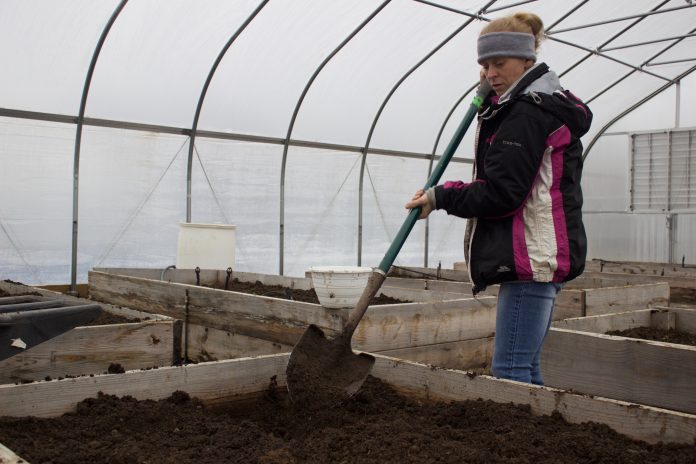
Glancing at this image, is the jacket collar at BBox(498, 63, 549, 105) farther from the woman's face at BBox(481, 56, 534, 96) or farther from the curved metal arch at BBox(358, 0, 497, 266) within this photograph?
the curved metal arch at BBox(358, 0, 497, 266)

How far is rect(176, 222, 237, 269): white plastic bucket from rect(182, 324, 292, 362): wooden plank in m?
1.51

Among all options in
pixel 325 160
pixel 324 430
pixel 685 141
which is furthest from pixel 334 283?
pixel 685 141

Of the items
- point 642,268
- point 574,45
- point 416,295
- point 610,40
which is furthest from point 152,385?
point 610,40

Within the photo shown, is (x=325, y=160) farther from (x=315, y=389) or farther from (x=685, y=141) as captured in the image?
(x=315, y=389)

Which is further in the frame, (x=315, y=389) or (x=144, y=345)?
(x=144, y=345)

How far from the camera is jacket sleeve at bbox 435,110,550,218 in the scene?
2111mm

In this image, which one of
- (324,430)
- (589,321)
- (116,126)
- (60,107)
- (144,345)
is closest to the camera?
(324,430)

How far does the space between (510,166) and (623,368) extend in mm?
1333

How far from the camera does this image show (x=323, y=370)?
2.58 meters

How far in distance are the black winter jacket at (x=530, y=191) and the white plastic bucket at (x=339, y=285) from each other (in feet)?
4.34

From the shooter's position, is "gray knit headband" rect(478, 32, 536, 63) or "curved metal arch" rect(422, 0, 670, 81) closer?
"gray knit headband" rect(478, 32, 536, 63)

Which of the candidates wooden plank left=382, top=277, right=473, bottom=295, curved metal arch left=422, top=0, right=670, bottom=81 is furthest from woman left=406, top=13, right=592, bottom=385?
curved metal arch left=422, top=0, right=670, bottom=81

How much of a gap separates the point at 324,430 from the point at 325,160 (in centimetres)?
675

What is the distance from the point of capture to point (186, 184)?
740 centimetres
